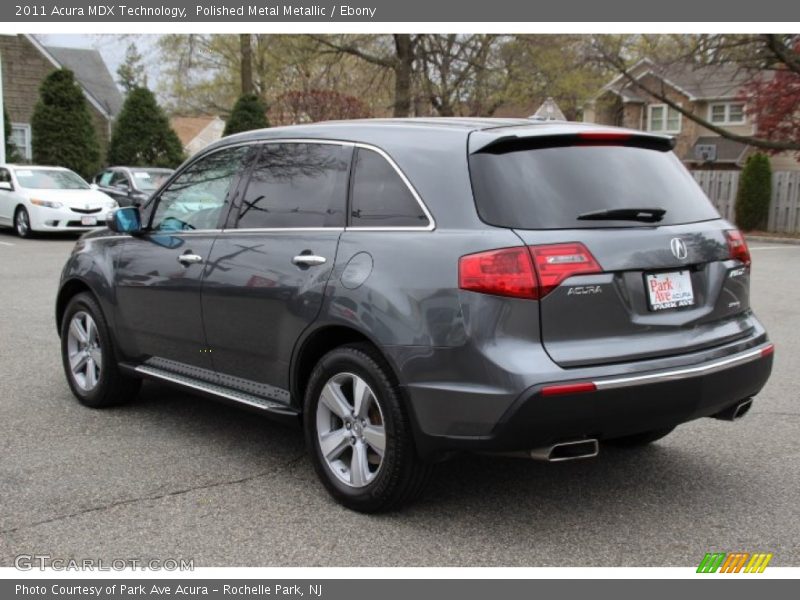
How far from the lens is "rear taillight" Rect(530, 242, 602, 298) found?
143 inches

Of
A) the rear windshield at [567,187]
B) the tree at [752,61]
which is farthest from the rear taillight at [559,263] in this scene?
the tree at [752,61]

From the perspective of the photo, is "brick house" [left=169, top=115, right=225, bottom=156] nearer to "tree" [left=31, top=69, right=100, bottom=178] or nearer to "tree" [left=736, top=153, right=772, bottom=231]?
"tree" [left=31, top=69, right=100, bottom=178]

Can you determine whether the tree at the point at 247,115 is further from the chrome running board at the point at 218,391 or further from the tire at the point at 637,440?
the tire at the point at 637,440

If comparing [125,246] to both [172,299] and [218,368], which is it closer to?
[172,299]

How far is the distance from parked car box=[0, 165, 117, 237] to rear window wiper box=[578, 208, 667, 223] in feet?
54.5

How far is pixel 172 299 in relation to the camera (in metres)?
5.21

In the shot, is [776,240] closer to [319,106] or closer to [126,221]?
[319,106]

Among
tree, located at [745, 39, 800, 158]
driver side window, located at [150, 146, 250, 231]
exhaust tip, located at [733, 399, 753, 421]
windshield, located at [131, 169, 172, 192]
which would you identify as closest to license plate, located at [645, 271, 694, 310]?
exhaust tip, located at [733, 399, 753, 421]

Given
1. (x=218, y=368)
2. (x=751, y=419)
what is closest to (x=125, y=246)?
(x=218, y=368)

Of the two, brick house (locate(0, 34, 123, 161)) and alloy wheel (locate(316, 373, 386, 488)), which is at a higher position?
brick house (locate(0, 34, 123, 161))

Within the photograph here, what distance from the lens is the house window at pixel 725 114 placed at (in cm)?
4347

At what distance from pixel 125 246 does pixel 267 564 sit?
2.75 m

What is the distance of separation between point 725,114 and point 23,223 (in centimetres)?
3512

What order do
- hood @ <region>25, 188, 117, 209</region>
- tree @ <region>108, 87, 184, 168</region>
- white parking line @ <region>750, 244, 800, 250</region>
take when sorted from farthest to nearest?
tree @ <region>108, 87, 184, 168</region>, white parking line @ <region>750, 244, 800, 250</region>, hood @ <region>25, 188, 117, 209</region>
